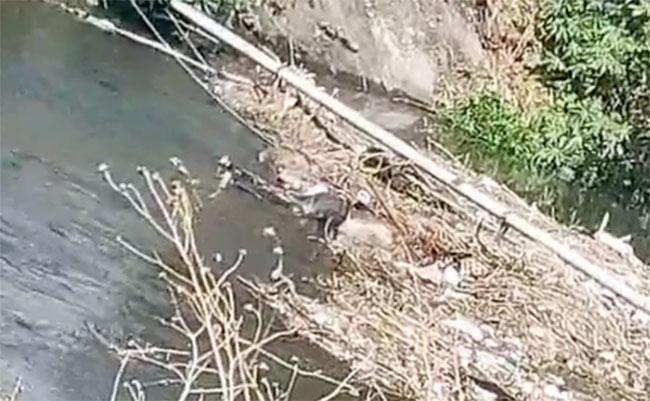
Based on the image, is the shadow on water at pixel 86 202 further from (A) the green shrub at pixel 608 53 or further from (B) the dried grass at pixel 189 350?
(A) the green shrub at pixel 608 53

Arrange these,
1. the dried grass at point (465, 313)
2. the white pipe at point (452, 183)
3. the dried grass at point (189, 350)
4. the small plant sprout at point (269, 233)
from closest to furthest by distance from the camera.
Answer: the dried grass at point (189, 350) < the dried grass at point (465, 313) < the white pipe at point (452, 183) < the small plant sprout at point (269, 233)

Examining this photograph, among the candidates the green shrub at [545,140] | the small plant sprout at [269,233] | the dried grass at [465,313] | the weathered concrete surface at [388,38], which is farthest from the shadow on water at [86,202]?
the green shrub at [545,140]

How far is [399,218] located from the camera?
7.39m

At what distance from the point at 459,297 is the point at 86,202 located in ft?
7.47

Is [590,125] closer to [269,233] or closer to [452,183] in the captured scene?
[452,183]

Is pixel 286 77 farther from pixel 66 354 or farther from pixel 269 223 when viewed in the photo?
pixel 66 354

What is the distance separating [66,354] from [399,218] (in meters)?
2.12

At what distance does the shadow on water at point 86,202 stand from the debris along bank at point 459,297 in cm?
35

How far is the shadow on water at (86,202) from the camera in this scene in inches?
243

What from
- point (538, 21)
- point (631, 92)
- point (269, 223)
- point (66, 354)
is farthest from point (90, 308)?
point (538, 21)

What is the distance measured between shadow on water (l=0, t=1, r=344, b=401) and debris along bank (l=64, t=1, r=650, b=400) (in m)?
0.35

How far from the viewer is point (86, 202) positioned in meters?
7.80

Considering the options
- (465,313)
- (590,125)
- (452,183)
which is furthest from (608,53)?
(465,313)

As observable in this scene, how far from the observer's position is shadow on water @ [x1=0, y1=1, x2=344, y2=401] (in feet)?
20.2
